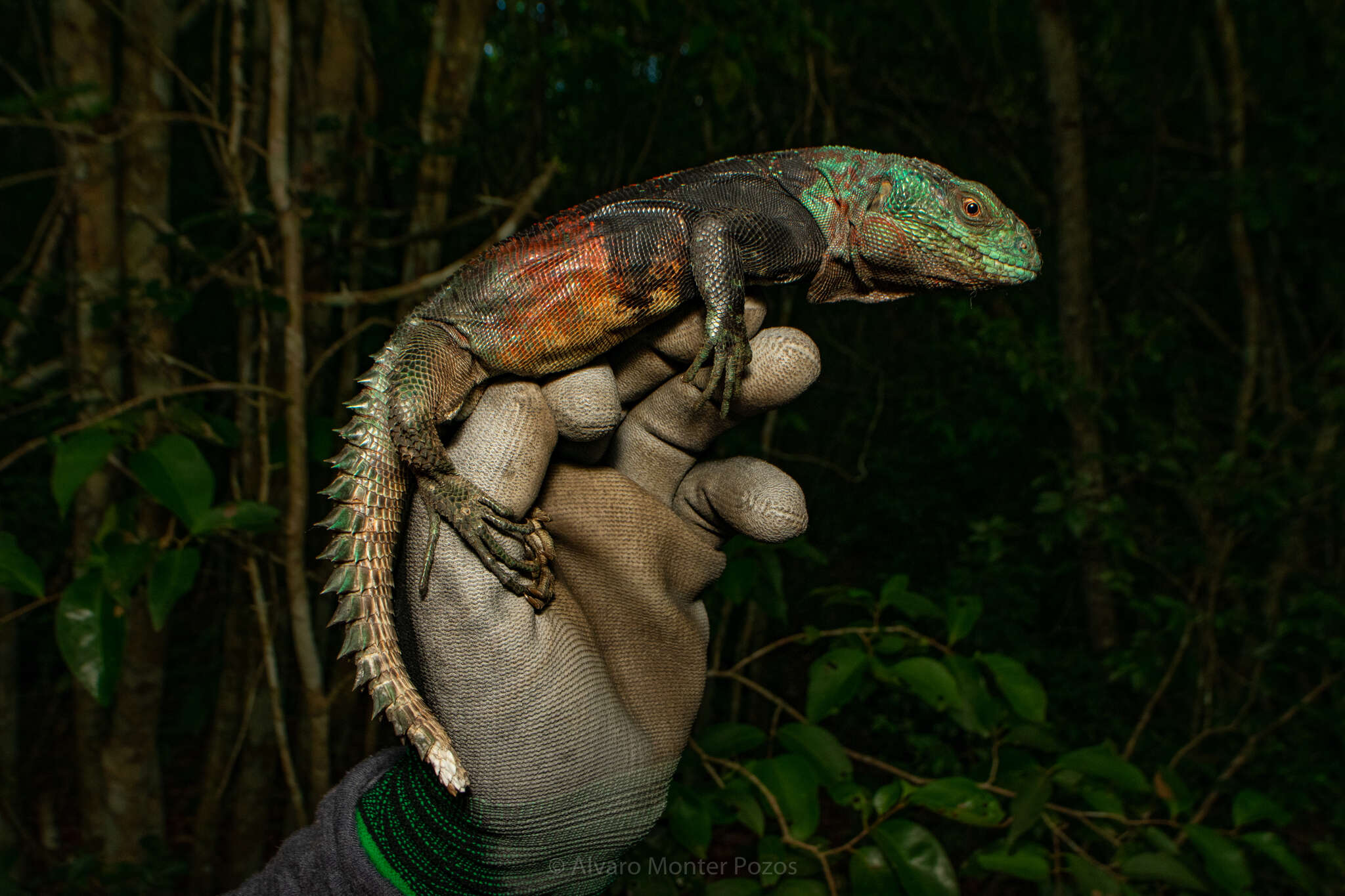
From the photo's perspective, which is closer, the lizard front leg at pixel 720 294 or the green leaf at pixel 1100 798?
the lizard front leg at pixel 720 294

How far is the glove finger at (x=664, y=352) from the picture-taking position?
1.79m

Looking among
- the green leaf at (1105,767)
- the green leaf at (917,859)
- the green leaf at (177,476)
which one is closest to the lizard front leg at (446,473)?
the green leaf at (177,476)

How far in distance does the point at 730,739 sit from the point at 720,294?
1207 mm

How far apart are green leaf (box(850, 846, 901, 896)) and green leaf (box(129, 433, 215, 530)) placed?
5.28 feet

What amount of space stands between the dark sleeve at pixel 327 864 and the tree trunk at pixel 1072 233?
3959 mm

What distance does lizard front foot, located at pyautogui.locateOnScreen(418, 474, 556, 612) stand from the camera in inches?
60.9

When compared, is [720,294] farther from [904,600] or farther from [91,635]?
[91,635]

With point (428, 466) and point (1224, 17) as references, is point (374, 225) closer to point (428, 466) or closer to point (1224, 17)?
point (428, 466)

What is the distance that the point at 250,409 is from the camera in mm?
3494

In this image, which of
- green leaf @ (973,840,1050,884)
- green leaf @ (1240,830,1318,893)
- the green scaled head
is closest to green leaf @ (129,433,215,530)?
the green scaled head

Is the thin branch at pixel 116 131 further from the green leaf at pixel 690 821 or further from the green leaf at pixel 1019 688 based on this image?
the green leaf at pixel 1019 688

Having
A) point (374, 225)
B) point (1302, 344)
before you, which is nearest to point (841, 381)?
point (1302, 344)

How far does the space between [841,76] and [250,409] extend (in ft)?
11.6

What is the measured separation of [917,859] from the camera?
1.97 m
